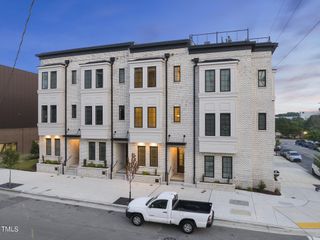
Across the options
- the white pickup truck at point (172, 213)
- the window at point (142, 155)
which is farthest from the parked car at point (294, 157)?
the white pickup truck at point (172, 213)

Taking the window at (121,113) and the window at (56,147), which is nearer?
the window at (121,113)

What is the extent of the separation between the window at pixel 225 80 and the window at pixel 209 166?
5724 mm

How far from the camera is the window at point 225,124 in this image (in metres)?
18.9

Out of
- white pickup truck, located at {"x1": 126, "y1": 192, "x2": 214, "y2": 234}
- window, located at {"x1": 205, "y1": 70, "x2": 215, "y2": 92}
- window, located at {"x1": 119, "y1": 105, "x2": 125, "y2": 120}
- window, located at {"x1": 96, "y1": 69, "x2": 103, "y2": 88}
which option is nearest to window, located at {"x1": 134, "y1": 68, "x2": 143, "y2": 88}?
window, located at {"x1": 119, "y1": 105, "x2": 125, "y2": 120}

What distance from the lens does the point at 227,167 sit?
19312 mm

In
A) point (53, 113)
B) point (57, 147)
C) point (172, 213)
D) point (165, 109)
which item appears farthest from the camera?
point (57, 147)

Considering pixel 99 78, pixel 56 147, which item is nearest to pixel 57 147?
pixel 56 147

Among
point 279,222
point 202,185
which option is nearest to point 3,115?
point 202,185

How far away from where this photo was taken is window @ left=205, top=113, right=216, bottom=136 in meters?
19.2

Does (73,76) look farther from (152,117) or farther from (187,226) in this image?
(187,226)

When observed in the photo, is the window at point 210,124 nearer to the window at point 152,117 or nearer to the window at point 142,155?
the window at point 152,117

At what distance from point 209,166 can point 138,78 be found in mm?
9840

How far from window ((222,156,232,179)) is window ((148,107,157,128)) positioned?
6547 mm

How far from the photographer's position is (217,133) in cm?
1900
